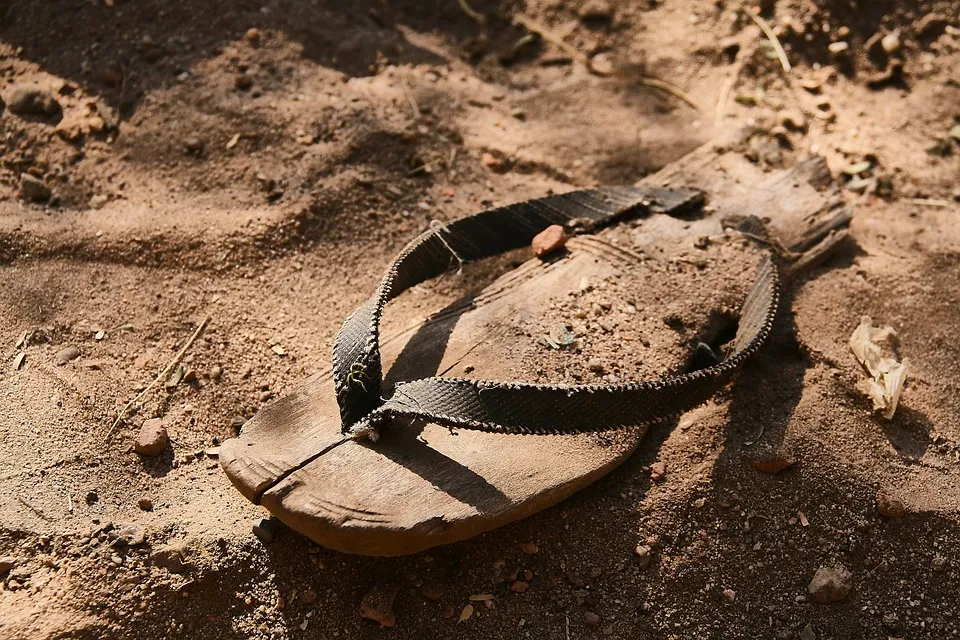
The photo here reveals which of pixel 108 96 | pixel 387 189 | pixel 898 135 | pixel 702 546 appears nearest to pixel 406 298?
pixel 387 189

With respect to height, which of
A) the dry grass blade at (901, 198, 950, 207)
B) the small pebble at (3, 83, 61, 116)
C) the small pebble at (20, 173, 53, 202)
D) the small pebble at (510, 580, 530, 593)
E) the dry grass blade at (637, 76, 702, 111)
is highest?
the small pebble at (3, 83, 61, 116)

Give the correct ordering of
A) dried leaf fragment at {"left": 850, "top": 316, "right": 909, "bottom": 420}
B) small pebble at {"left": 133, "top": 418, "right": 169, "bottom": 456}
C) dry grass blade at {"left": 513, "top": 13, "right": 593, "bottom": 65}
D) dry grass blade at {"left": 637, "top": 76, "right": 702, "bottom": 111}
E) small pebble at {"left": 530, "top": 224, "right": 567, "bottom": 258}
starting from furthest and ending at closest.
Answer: dry grass blade at {"left": 513, "top": 13, "right": 593, "bottom": 65} → dry grass blade at {"left": 637, "top": 76, "right": 702, "bottom": 111} → small pebble at {"left": 530, "top": 224, "right": 567, "bottom": 258} → dried leaf fragment at {"left": 850, "top": 316, "right": 909, "bottom": 420} → small pebble at {"left": 133, "top": 418, "right": 169, "bottom": 456}

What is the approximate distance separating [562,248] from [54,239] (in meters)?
1.42

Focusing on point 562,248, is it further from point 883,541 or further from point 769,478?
point 883,541

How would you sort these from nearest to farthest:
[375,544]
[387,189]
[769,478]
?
[375,544] → [769,478] → [387,189]

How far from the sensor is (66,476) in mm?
1897

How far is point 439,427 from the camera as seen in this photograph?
192 cm

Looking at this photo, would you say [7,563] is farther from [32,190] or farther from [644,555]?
[644,555]

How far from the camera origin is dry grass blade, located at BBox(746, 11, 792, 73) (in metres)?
3.14

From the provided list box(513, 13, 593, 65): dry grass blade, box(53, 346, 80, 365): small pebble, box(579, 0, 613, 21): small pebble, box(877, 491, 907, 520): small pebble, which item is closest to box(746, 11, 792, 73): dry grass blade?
box(579, 0, 613, 21): small pebble

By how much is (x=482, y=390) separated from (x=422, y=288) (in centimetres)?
74

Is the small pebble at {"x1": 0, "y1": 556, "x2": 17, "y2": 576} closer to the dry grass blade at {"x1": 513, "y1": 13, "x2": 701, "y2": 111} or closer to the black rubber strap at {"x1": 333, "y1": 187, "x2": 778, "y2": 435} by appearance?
the black rubber strap at {"x1": 333, "y1": 187, "x2": 778, "y2": 435}

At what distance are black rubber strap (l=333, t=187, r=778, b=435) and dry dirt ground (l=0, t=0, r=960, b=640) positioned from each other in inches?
5.5

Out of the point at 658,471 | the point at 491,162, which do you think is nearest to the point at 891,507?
the point at 658,471
